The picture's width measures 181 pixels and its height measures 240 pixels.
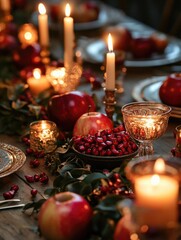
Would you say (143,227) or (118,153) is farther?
(118,153)

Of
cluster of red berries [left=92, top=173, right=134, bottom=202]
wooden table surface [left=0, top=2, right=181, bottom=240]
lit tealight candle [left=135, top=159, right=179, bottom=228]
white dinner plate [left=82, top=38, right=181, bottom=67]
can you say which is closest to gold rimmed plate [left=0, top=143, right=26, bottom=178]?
wooden table surface [left=0, top=2, right=181, bottom=240]

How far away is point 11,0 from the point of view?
3154 mm

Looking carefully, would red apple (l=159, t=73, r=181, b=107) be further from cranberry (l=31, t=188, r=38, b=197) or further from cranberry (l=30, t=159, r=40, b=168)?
cranberry (l=31, t=188, r=38, b=197)

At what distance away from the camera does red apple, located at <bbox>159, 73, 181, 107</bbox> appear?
1723 millimetres

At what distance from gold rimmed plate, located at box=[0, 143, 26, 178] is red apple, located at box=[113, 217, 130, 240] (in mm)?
414

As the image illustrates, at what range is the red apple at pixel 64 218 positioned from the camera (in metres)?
1.06

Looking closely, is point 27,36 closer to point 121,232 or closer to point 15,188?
point 15,188

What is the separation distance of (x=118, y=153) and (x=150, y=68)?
39.2 inches

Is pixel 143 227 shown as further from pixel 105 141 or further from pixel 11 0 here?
→ pixel 11 0

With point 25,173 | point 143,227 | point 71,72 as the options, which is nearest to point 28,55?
point 71,72

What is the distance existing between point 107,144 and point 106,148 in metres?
0.01

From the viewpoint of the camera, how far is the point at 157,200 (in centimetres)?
89

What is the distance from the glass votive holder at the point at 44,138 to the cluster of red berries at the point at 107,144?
0.39ft

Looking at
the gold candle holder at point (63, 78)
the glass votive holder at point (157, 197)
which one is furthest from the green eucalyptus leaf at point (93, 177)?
the gold candle holder at point (63, 78)
